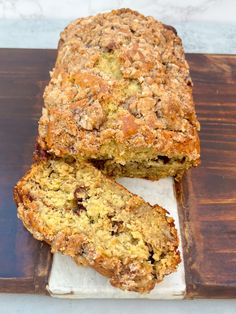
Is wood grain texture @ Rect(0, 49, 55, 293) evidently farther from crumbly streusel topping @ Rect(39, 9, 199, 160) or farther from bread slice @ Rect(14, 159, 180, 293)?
crumbly streusel topping @ Rect(39, 9, 199, 160)

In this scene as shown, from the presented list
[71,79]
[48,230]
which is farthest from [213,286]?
[71,79]

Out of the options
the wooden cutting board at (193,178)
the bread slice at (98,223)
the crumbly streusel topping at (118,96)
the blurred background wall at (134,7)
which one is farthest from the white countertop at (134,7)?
the bread slice at (98,223)

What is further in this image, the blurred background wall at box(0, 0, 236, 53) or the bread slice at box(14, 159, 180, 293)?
the blurred background wall at box(0, 0, 236, 53)

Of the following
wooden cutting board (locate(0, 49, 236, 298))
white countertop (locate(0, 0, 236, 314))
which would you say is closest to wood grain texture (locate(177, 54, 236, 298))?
wooden cutting board (locate(0, 49, 236, 298))

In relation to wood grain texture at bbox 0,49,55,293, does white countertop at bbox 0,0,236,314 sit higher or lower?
higher

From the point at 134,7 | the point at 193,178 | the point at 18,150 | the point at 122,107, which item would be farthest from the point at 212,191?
the point at 134,7

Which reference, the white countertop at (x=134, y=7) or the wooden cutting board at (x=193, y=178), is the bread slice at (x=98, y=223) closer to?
the wooden cutting board at (x=193, y=178)

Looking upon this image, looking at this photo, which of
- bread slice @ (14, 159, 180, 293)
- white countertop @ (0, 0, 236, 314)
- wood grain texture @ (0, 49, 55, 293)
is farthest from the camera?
white countertop @ (0, 0, 236, 314)
